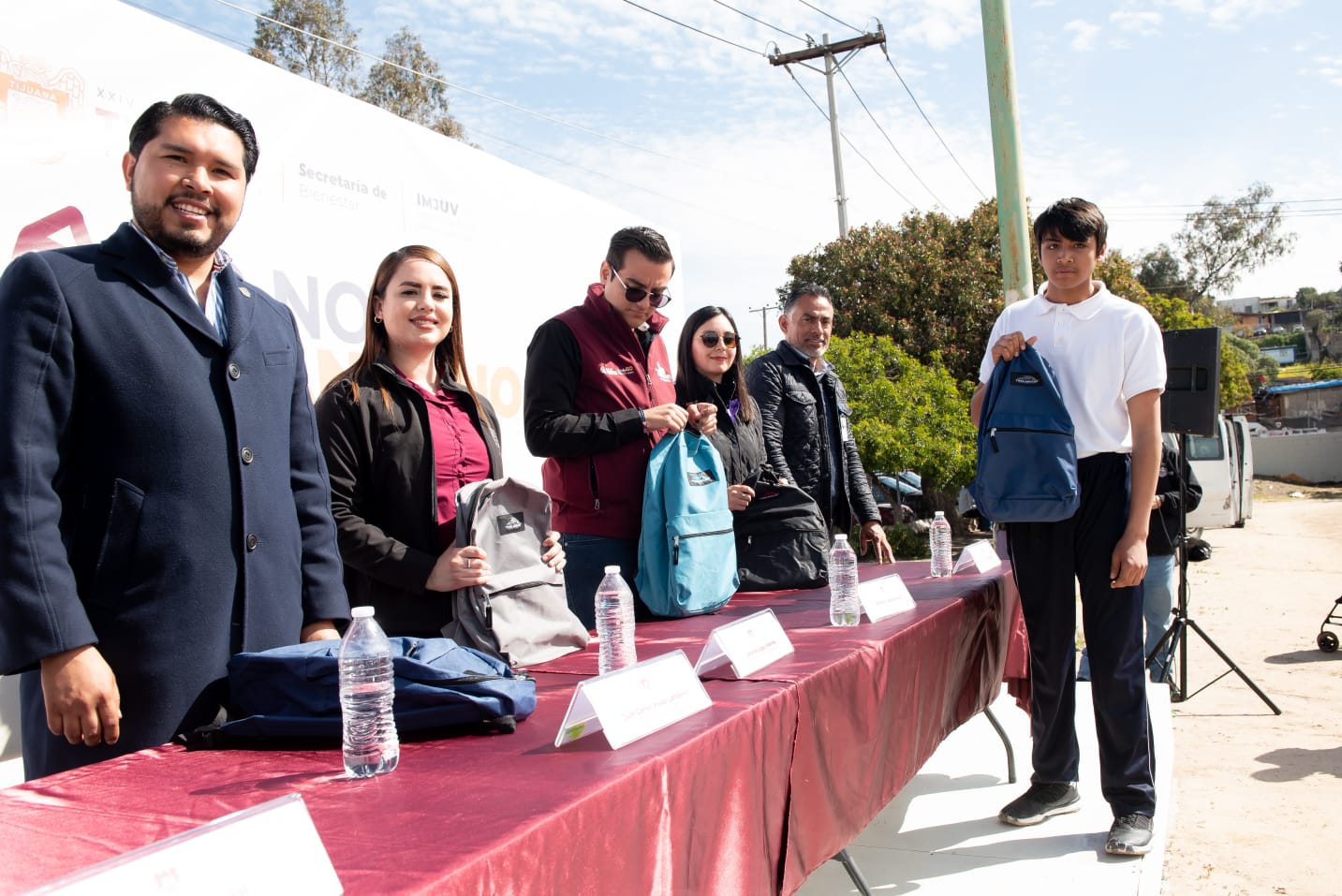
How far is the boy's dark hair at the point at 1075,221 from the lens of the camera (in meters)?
2.57

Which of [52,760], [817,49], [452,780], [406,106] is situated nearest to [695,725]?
[452,780]

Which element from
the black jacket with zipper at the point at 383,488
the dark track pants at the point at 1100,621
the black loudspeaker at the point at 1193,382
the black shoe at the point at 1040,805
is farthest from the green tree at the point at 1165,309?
the black jacket with zipper at the point at 383,488

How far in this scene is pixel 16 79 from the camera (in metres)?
2.40

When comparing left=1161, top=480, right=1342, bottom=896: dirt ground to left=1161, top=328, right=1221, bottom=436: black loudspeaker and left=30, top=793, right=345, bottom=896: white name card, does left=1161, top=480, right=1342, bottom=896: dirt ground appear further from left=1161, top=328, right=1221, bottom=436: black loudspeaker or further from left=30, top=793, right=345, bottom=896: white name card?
left=30, top=793, right=345, bottom=896: white name card

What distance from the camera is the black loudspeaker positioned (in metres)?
4.59

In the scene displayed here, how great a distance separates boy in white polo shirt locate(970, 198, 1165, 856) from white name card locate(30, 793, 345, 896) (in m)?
2.20

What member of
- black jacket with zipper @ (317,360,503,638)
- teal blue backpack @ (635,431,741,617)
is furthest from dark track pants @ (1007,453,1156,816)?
black jacket with zipper @ (317,360,503,638)

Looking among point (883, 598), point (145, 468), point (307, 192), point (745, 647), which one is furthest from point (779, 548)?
point (307, 192)

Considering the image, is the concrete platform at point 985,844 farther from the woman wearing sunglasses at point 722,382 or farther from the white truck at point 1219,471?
the white truck at point 1219,471

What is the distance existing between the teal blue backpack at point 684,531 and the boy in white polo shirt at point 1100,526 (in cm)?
89

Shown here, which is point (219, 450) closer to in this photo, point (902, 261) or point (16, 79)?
point (16, 79)

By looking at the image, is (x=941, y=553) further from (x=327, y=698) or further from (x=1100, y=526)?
(x=327, y=698)

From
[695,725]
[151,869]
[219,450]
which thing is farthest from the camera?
[219,450]

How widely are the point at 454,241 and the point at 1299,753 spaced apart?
4.26 metres
